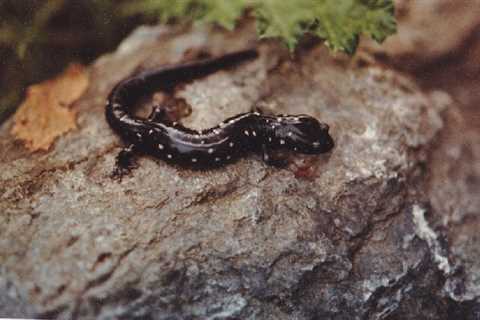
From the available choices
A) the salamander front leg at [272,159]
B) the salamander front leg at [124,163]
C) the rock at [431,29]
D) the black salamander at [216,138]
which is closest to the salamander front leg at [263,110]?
the black salamander at [216,138]

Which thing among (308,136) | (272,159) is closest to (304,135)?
(308,136)

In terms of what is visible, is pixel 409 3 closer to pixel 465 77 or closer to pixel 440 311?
pixel 465 77

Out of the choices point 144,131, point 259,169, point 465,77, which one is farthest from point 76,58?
point 465,77

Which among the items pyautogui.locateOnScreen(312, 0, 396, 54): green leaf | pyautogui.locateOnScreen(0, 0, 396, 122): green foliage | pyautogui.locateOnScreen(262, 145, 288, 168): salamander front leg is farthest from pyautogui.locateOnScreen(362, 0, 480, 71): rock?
pyautogui.locateOnScreen(262, 145, 288, 168): salamander front leg

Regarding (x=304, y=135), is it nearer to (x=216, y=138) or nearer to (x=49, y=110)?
(x=216, y=138)

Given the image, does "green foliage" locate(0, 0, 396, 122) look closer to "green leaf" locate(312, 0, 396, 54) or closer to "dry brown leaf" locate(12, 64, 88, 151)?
"green leaf" locate(312, 0, 396, 54)
